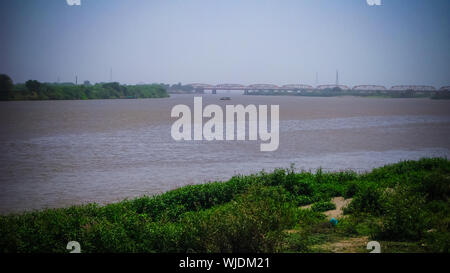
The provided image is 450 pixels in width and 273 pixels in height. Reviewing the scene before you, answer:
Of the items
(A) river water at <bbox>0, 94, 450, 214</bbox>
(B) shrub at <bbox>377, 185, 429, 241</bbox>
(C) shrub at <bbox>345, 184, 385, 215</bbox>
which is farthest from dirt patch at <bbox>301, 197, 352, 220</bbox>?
(A) river water at <bbox>0, 94, 450, 214</bbox>

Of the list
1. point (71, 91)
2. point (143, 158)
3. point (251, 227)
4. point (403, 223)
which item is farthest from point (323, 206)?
point (71, 91)

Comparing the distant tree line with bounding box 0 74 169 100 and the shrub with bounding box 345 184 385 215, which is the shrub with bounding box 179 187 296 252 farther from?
the distant tree line with bounding box 0 74 169 100

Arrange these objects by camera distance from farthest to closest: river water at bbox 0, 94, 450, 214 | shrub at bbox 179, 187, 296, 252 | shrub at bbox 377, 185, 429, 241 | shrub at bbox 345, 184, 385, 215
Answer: river water at bbox 0, 94, 450, 214
shrub at bbox 345, 184, 385, 215
shrub at bbox 377, 185, 429, 241
shrub at bbox 179, 187, 296, 252

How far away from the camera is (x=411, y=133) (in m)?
26.8

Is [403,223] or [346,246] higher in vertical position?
[403,223]

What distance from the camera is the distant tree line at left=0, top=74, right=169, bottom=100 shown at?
1556 inches

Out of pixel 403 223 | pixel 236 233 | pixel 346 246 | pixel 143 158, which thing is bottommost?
pixel 143 158

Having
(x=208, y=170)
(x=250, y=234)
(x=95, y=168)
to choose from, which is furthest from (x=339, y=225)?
(x=95, y=168)

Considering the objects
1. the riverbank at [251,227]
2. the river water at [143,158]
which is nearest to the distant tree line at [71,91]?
the river water at [143,158]

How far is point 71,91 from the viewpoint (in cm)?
5988

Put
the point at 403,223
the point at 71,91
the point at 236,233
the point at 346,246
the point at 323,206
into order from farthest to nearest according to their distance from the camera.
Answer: the point at 71,91 → the point at 323,206 → the point at 403,223 → the point at 346,246 → the point at 236,233

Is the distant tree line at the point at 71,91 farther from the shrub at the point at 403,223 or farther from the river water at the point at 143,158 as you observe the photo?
the shrub at the point at 403,223

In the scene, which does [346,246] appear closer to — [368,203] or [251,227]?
[251,227]
